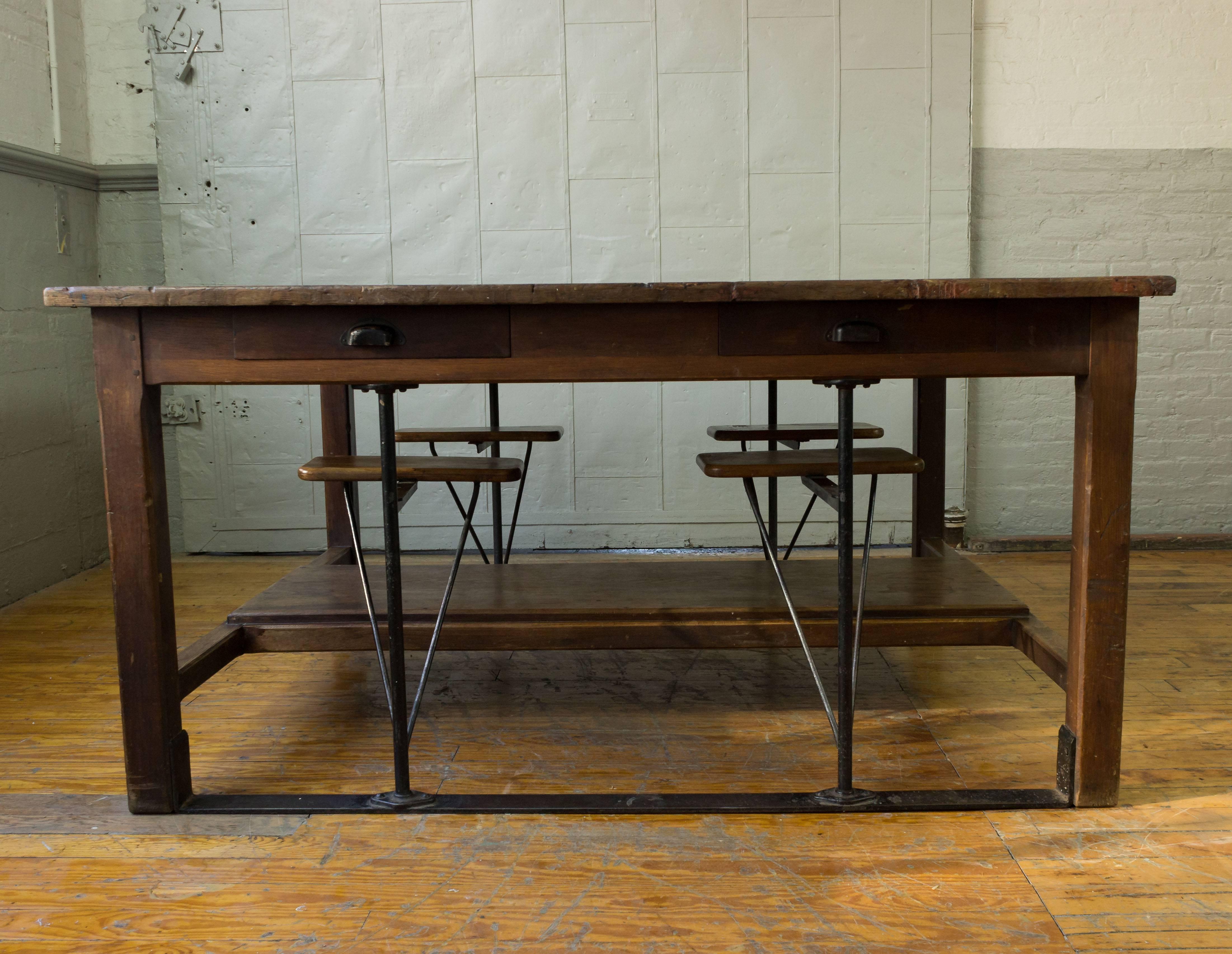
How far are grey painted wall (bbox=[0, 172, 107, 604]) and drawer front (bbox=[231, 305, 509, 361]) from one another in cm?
241

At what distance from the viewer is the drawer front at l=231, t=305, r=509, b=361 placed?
182 cm

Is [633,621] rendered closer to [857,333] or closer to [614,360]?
[614,360]

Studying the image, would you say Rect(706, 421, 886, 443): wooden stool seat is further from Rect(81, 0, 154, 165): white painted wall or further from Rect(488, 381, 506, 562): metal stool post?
Rect(81, 0, 154, 165): white painted wall

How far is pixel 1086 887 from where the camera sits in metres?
1.62

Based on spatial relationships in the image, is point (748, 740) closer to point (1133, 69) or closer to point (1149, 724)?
point (1149, 724)

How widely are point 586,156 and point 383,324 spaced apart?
2.62 metres

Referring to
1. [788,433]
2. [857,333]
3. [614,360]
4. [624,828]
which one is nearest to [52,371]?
[788,433]

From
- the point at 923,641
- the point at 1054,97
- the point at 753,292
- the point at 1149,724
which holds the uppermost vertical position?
the point at 1054,97

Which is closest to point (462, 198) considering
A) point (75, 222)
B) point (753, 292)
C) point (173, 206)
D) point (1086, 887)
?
point (173, 206)

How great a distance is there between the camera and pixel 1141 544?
14.0 feet

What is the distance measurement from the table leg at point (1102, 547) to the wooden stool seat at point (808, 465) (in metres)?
0.42

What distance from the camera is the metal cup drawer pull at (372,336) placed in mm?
1799

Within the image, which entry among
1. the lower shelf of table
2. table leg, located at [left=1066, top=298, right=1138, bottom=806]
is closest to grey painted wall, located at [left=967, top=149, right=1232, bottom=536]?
the lower shelf of table

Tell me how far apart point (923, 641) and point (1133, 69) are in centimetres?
314
